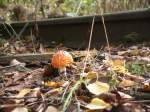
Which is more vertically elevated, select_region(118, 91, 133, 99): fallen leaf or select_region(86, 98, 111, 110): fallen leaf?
select_region(118, 91, 133, 99): fallen leaf

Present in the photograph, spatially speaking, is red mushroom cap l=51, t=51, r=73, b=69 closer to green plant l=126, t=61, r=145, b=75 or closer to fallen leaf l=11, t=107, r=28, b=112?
green plant l=126, t=61, r=145, b=75

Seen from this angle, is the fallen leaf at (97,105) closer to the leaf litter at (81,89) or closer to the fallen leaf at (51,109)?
the leaf litter at (81,89)

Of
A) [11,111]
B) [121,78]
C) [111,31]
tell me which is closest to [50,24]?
[111,31]

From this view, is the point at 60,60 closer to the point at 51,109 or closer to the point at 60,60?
the point at 60,60

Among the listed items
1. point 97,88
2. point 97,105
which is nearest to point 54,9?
point 97,88

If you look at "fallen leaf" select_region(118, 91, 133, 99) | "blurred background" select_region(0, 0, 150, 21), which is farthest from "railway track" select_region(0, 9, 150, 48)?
"fallen leaf" select_region(118, 91, 133, 99)

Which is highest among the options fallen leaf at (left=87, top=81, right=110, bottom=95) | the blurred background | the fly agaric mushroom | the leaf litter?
the blurred background
